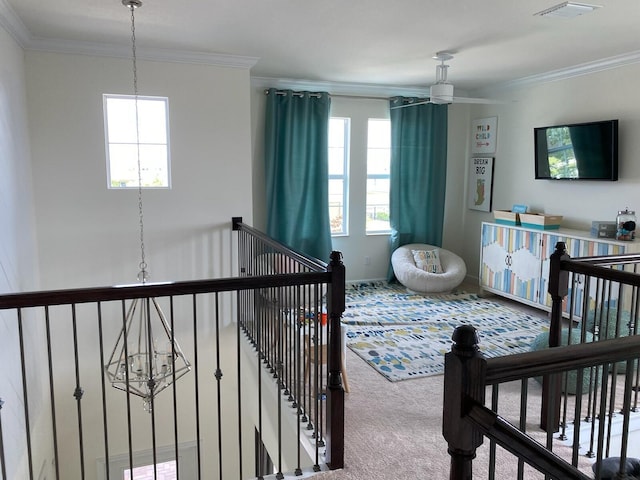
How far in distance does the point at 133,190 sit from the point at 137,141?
18.5 inches

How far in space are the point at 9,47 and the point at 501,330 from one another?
4.61 m

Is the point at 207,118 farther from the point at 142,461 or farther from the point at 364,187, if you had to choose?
the point at 142,461

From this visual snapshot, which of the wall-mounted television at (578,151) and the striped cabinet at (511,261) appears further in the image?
the striped cabinet at (511,261)

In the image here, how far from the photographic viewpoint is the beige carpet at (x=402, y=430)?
2.43m

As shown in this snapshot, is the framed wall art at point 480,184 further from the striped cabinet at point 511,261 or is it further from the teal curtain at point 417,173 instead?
the striped cabinet at point 511,261

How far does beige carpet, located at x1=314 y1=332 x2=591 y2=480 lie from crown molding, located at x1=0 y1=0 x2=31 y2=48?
3.34 m

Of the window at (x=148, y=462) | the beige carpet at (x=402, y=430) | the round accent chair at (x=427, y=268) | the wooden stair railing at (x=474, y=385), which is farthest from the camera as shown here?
the round accent chair at (x=427, y=268)

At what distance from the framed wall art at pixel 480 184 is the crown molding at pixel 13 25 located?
5.15 meters

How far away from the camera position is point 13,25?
345 centimetres

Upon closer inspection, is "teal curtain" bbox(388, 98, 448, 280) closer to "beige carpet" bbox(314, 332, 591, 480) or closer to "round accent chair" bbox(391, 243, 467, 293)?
"round accent chair" bbox(391, 243, 467, 293)

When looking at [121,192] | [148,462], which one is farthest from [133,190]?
[148,462]

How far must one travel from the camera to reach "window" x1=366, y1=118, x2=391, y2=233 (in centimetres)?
641

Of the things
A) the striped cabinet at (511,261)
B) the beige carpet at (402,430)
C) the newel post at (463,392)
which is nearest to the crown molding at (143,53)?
the beige carpet at (402,430)

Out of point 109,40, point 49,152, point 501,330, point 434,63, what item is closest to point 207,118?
point 109,40
